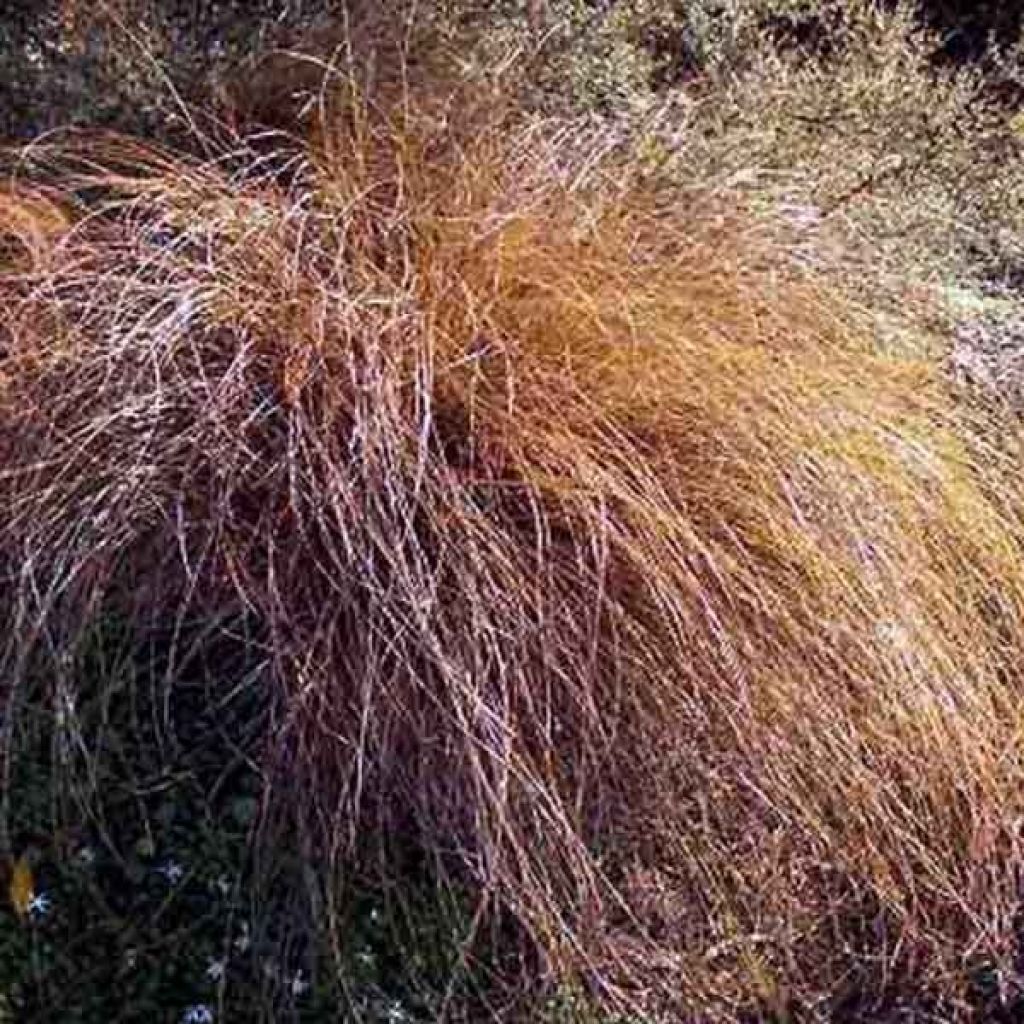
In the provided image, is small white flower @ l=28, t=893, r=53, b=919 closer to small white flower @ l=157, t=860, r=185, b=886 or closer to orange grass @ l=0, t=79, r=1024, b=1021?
small white flower @ l=157, t=860, r=185, b=886

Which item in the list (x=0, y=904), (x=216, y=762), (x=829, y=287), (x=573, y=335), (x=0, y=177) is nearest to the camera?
(x=0, y=904)

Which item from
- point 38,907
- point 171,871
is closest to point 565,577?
point 171,871

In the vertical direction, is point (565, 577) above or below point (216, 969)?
above

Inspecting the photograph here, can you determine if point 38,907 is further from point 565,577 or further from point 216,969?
point 565,577

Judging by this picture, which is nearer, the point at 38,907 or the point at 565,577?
the point at 38,907

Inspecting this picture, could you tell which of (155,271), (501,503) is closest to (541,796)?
(501,503)

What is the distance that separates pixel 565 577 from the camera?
2.43 metres

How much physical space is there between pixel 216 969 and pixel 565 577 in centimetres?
66

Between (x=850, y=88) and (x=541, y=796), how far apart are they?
2113 mm

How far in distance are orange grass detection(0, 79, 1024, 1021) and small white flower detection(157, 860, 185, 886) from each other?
175 millimetres

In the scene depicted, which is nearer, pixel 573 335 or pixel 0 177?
pixel 573 335

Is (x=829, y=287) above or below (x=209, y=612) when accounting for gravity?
below

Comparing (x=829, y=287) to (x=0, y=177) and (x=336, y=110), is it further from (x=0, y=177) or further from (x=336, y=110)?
(x=0, y=177)

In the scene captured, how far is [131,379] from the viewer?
2.55 m
